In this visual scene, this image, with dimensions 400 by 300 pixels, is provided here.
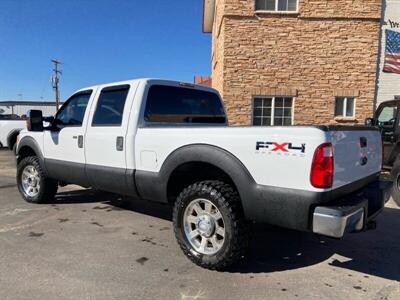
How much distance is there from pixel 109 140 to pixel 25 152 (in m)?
2.60

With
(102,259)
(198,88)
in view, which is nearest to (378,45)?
(198,88)

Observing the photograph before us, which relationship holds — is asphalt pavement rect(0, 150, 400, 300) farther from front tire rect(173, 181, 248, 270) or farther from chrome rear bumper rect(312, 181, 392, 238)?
chrome rear bumper rect(312, 181, 392, 238)

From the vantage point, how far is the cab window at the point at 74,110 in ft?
16.8

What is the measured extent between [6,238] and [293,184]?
352 cm

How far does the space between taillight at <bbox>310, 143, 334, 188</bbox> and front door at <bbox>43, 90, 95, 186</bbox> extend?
10.5ft

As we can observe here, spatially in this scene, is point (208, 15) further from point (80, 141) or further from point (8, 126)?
point (80, 141)

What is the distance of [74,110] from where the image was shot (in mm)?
5297

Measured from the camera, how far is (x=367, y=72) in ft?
41.5

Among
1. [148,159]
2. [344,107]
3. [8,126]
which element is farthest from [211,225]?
[8,126]

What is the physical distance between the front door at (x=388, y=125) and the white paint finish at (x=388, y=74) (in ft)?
19.6

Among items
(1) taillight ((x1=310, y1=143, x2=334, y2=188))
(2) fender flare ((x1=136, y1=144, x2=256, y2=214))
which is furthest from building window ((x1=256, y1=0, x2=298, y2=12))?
(1) taillight ((x1=310, y1=143, x2=334, y2=188))

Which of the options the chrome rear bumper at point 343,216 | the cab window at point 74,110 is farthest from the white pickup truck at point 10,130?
the chrome rear bumper at point 343,216

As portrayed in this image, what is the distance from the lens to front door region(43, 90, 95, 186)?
4.96m

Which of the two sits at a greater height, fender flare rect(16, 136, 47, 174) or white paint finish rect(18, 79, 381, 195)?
white paint finish rect(18, 79, 381, 195)
